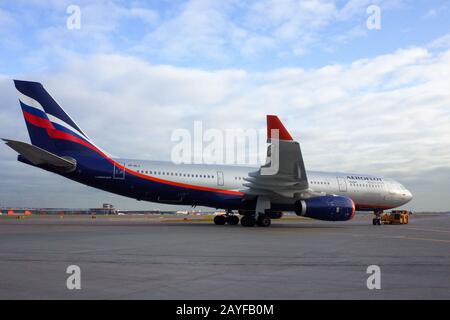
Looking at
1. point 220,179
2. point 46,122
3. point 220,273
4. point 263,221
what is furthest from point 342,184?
point 220,273

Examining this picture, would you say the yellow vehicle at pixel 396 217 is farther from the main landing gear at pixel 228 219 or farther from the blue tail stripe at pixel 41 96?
the blue tail stripe at pixel 41 96

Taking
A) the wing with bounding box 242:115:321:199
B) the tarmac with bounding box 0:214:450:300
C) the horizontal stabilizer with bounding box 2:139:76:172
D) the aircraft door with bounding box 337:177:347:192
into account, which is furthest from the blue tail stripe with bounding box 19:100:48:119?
the aircraft door with bounding box 337:177:347:192

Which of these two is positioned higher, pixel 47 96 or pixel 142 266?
pixel 47 96

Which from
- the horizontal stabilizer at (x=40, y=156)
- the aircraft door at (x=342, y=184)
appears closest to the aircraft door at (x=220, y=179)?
the horizontal stabilizer at (x=40, y=156)

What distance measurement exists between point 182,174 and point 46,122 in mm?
7572

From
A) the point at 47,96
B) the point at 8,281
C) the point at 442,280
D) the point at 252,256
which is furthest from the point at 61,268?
the point at 47,96

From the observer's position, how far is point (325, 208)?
70.4 ft

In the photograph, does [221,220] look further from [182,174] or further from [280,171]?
[280,171]

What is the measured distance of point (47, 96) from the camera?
69.2ft

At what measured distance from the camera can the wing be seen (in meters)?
19.6

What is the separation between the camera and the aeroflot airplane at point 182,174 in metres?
20.4

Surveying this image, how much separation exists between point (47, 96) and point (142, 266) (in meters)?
16.2

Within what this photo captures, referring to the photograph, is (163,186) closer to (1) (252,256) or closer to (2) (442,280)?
(1) (252,256)
